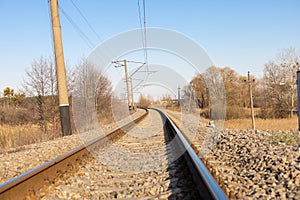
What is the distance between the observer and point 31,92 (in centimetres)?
1606

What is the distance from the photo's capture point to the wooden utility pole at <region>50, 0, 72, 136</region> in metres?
10.5

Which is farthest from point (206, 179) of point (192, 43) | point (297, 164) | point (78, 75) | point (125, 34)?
point (78, 75)

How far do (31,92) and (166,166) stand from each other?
13.3 metres

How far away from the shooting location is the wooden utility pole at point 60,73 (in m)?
10.5

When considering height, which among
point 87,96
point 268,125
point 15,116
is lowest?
point 268,125

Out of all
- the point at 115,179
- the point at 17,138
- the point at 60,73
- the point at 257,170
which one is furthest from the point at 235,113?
the point at 115,179

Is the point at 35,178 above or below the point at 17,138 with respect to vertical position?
above

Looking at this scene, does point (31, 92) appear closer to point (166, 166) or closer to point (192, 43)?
point (192, 43)

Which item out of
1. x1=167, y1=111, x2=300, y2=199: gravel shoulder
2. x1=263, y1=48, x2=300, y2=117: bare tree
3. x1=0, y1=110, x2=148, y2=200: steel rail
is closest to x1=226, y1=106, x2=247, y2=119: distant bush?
x1=263, y1=48, x2=300, y2=117: bare tree

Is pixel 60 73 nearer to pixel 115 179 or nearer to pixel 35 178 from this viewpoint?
pixel 115 179

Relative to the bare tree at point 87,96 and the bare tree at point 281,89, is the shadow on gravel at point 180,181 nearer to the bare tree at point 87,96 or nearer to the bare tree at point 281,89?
the bare tree at point 87,96

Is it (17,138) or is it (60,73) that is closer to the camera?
(17,138)

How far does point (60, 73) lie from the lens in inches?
415

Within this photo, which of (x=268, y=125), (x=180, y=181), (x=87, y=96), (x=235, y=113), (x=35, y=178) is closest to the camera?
(x=35, y=178)
